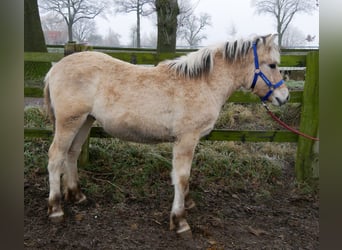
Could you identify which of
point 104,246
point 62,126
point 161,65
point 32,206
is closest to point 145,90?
point 161,65

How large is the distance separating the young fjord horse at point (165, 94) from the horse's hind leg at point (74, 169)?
26cm

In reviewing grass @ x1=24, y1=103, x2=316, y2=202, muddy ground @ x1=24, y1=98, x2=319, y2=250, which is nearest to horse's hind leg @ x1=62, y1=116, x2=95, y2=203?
muddy ground @ x1=24, y1=98, x2=319, y2=250

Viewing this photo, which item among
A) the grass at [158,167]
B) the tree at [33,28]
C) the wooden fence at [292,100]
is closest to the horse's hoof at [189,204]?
the grass at [158,167]

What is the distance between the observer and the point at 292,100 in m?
4.29

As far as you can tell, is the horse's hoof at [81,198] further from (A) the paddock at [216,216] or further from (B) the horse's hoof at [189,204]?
(B) the horse's hoof at [189,204]

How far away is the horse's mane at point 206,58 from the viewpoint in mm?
3346

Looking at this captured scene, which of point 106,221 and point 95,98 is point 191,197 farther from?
point 95,98

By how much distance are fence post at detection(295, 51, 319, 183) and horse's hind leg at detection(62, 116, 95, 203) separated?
2792 millimetres

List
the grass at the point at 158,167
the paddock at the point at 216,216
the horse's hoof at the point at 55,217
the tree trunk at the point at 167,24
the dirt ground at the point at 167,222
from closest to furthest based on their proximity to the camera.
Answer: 1. the dirt ground at the point at 167,222
2. the paddock at the point at 216,216
3. the horse's hoof at the point at 55,217
4. the grass at the point at 158,167
5. the tree trunk at the point at 167,24

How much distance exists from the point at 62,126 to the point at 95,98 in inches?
18.2

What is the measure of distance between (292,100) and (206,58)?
163cm

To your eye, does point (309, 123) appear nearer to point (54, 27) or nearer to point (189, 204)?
point (189, 204)

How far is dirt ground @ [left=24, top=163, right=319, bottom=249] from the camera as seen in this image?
317 cm

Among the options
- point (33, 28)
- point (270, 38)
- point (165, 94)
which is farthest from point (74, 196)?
point (33, 28)
